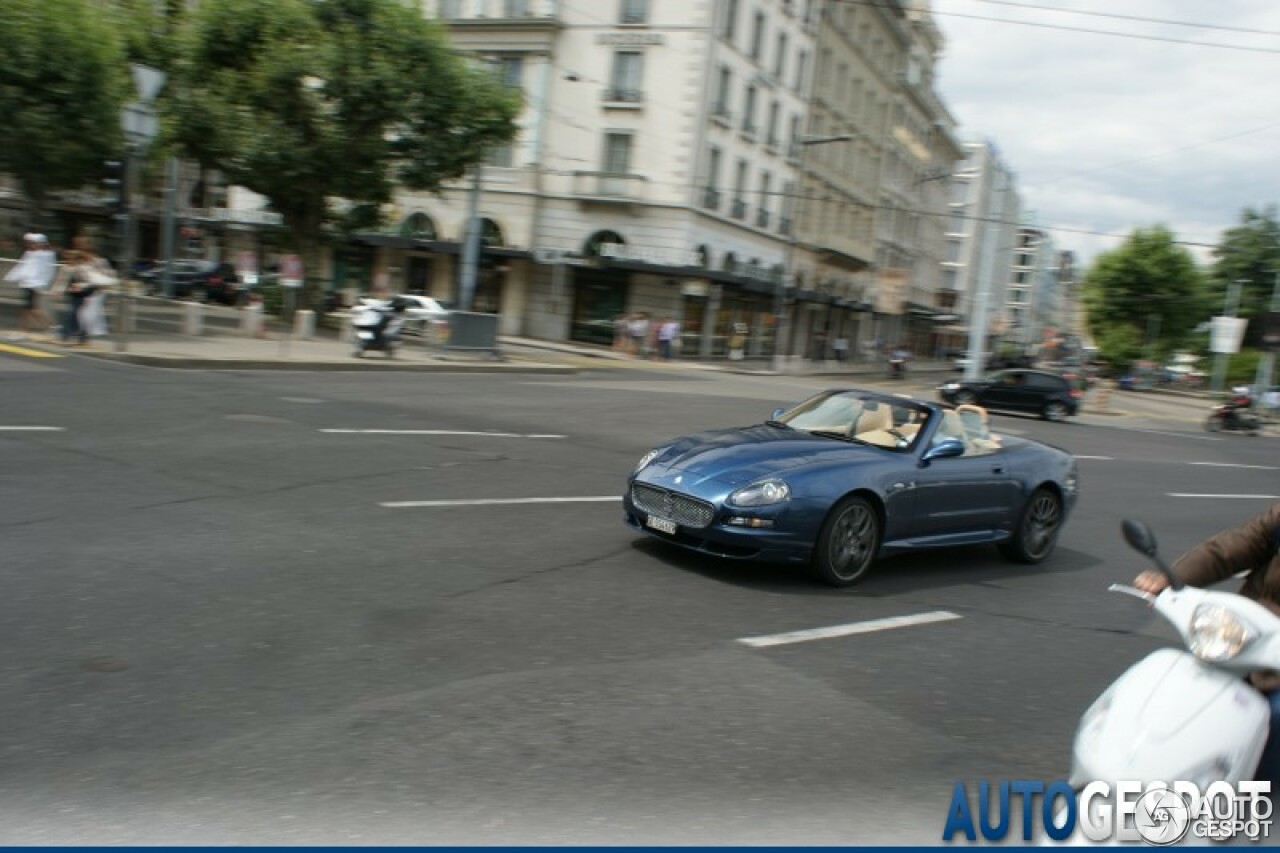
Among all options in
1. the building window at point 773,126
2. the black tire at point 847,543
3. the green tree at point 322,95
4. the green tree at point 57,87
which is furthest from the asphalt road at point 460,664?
the building window at point 773,126

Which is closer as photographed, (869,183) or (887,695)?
(887,695)

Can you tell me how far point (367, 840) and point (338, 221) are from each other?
30.7 meters

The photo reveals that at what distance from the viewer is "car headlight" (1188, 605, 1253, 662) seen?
10.2 feet

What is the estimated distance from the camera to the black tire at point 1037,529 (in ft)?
28.5

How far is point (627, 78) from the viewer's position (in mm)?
44094

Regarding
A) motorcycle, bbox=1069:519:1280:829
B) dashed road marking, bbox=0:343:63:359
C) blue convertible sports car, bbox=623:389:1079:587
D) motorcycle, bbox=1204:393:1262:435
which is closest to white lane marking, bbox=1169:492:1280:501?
blue convertible sports car, bbox=623:389:1079:587

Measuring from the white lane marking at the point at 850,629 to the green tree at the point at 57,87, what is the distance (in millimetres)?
23672

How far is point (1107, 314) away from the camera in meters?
74.5

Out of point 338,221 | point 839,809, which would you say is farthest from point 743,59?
point 839,809

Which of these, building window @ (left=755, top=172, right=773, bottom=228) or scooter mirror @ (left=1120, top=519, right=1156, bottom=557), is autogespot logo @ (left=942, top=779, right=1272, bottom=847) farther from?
building window @ (left=755, top=172, right=773, bottom=228)

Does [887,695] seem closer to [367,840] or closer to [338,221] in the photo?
[367,840]

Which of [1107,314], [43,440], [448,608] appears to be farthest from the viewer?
[1107,314]

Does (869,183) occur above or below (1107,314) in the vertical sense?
above

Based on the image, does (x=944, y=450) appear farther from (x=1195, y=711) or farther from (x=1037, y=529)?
(x=1195, y=711)
